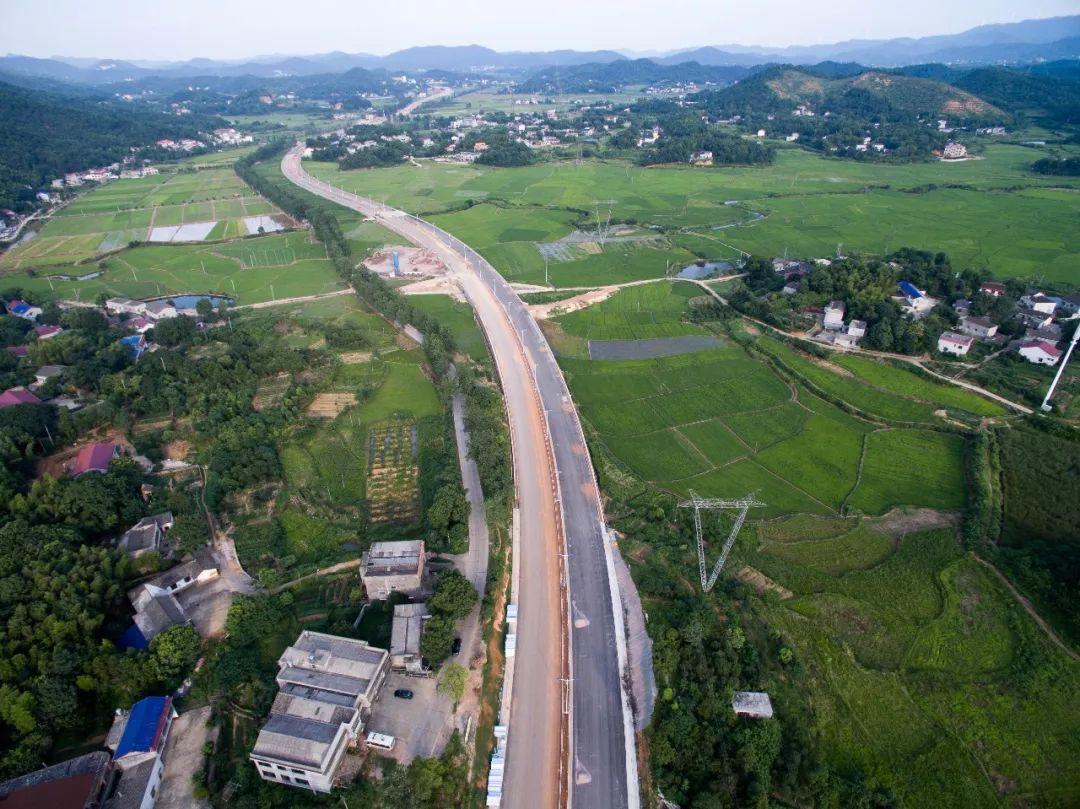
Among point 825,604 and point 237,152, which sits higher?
point 237,152

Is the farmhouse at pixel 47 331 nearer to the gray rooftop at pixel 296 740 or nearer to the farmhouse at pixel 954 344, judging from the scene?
the gray rooftop at pixel 296 740

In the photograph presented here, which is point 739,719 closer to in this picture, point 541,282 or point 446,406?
point 446,406

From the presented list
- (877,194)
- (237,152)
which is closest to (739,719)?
(877,194)

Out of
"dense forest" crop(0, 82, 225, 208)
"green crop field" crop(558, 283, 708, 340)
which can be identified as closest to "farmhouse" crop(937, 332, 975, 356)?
"green crop field" crop(558, 283, 708, 340)

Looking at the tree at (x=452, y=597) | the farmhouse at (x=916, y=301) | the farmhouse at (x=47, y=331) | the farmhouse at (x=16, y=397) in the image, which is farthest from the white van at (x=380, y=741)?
the farmhouse at (x=916, y=301)

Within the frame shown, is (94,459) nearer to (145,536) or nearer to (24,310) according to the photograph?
(145,536)

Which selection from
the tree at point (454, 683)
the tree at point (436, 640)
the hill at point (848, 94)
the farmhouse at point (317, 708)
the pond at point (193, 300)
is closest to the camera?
the farmhouse at point (317, 708)

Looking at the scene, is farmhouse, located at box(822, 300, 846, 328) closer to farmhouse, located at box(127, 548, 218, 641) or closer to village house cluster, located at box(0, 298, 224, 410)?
farmhouse, located at box(127, 548, 218, 641)

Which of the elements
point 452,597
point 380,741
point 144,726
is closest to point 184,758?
point 144,726
